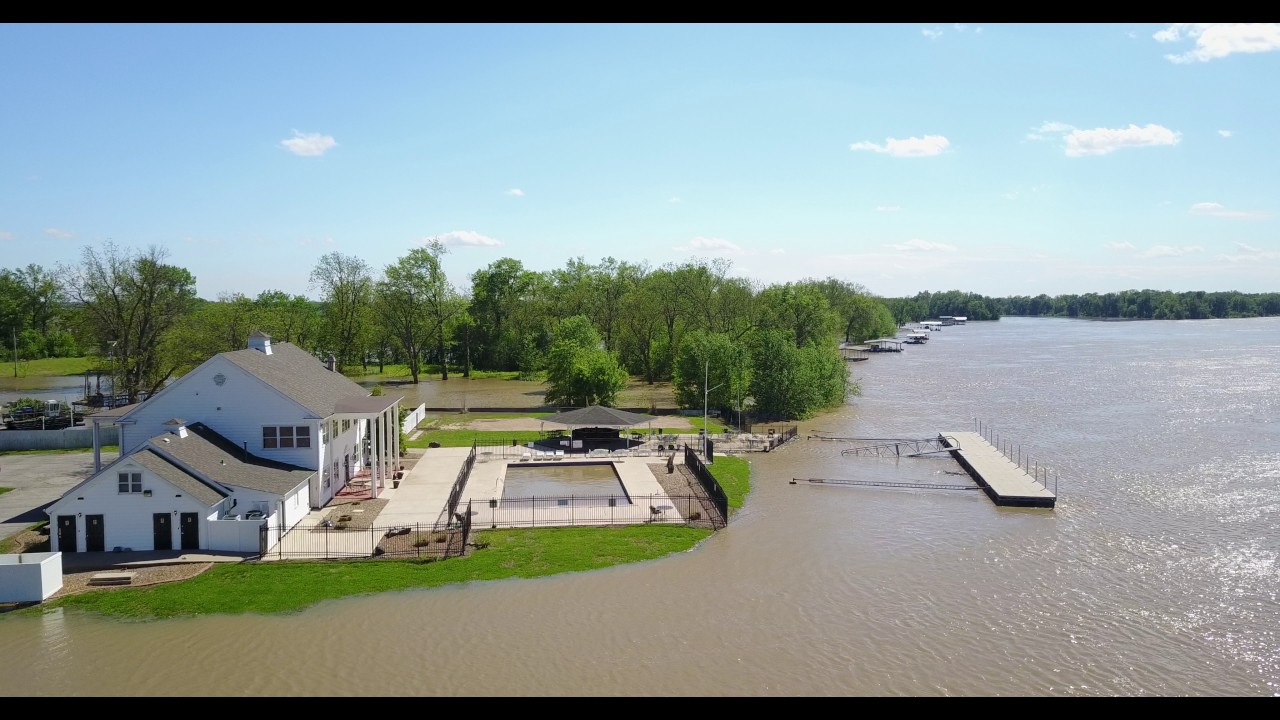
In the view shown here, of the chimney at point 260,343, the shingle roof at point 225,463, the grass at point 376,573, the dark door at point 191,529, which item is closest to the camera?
the grass at point 376,573

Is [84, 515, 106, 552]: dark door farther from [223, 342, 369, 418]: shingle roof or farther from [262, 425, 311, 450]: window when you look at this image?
[223, 342, 369, 418]: shingle roof

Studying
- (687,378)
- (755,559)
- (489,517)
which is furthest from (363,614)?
(687,378)

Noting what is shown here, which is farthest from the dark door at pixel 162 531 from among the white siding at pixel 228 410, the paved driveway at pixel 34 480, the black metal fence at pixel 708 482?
the black metal fence at pixel 708 482

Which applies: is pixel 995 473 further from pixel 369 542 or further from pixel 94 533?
pixel 94 533

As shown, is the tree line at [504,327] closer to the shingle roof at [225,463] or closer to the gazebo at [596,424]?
the gazebo at [596,424]

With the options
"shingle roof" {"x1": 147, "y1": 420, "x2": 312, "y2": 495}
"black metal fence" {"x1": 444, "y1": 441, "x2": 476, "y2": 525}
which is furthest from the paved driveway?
"black metal fence" {"x1": 444, "y1": 441, "x2": 476, "y2": 525}

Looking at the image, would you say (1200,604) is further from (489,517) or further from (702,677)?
(489,517)
